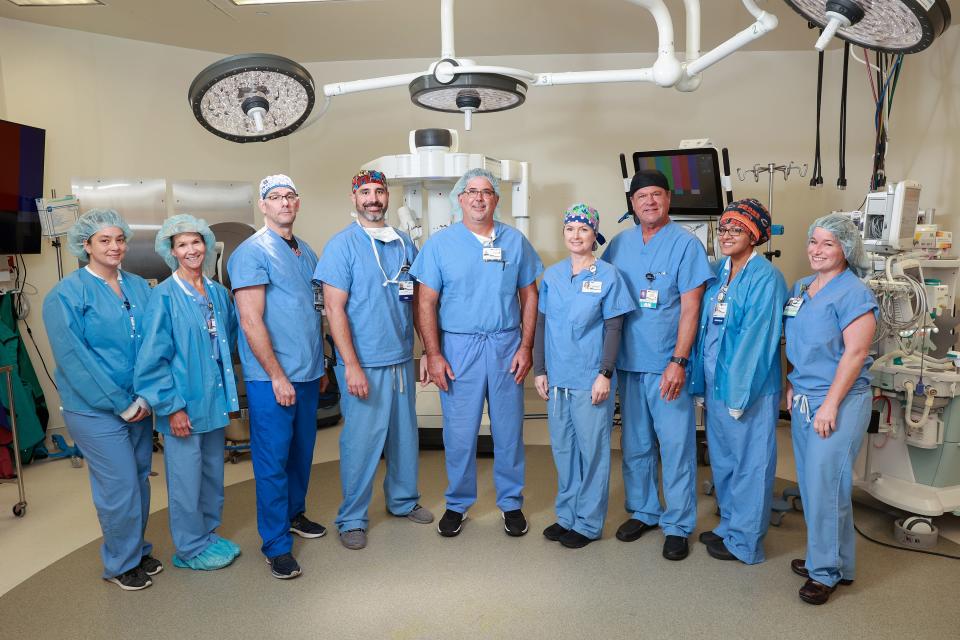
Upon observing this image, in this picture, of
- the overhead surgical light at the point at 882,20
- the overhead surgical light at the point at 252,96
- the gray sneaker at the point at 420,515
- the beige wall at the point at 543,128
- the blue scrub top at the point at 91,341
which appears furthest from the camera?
the beige wall at the point at 543,128

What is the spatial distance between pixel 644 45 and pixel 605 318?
2928 millimetres

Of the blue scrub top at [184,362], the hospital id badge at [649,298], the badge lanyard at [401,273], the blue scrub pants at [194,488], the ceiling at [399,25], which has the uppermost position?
the ceiling at [399,25]

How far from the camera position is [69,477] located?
3.79 m

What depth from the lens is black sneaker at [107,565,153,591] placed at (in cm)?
257

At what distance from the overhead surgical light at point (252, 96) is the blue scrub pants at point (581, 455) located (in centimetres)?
140

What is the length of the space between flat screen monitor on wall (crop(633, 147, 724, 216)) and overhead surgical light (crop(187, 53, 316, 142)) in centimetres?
203

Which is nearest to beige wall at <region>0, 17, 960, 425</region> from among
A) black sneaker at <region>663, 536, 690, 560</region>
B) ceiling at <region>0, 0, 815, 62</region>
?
ceiling at <region>0, 0, 815, 62</region>

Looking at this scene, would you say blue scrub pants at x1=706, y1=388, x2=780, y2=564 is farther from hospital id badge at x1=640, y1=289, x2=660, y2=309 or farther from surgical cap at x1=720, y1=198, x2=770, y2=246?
surgical cap at x1=720, y1=198, x2=770, y2=246

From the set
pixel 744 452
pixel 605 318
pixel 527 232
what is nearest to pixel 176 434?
pixel 605 318

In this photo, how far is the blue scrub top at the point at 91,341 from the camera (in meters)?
2.38

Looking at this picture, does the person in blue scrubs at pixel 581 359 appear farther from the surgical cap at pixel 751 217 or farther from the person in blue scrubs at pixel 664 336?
the surgical cap at pixel 751 217

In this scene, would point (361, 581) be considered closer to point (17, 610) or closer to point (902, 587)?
point (17, 610)

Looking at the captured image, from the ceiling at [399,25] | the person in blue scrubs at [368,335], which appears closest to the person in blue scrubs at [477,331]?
the person in blue scrubs at [368,335]

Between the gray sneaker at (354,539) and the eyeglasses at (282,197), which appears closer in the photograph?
the eyeglasses at (282,197)
